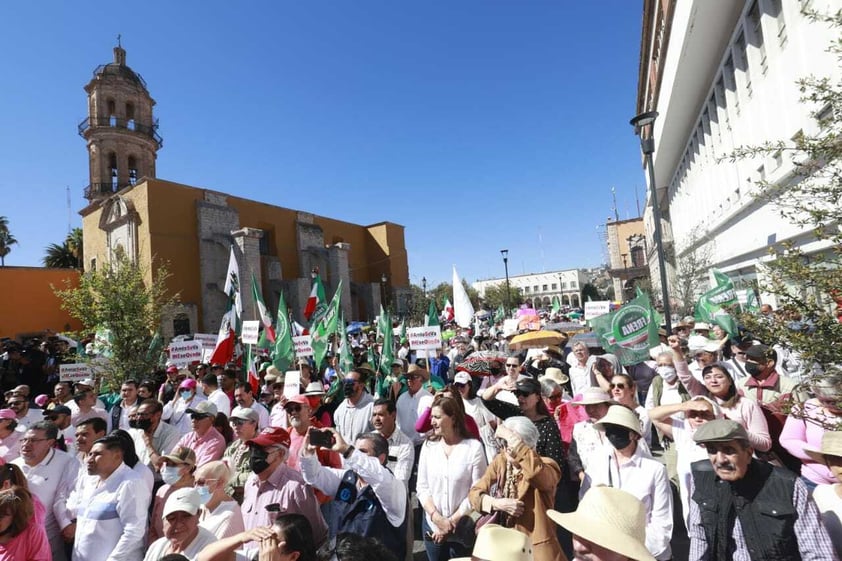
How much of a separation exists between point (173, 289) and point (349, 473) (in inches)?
1150

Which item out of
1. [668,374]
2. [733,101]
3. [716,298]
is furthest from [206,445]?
[733,101]

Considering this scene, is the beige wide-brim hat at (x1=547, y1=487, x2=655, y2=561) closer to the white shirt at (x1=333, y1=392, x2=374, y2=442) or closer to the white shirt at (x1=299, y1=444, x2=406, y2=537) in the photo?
the white shirt at (x1=299, y1=444, x2=406, y2=537)

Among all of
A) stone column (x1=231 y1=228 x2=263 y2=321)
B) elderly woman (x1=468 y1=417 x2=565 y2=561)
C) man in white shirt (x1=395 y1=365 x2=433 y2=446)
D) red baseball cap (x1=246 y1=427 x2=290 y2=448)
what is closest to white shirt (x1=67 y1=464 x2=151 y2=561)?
red baseball cap (x1=246 y1=427 x2=290 y2=448)

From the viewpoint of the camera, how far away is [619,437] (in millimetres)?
3172

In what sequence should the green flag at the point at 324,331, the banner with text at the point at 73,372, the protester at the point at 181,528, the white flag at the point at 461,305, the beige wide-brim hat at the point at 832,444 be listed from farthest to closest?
the white flag at the point at 461,305, the green flag at the point at 324,331, the banner with text at the point at 73,372, the protester at the point at 181,528, the beige wide-brim hat at the point at 832,444

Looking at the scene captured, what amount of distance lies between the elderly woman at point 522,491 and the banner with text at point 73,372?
31.7 feet

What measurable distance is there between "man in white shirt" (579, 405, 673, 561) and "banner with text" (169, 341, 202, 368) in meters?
9.49

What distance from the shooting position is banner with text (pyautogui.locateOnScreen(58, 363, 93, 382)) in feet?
30.1

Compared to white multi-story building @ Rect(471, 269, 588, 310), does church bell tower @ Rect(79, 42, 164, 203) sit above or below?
above

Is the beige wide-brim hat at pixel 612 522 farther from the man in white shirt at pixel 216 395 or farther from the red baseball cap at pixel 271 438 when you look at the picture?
the man in white shirt at pixel 216 395

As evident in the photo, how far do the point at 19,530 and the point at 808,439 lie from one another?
17.7 ft

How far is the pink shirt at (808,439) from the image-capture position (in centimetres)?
301

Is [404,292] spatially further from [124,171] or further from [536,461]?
[536,461]

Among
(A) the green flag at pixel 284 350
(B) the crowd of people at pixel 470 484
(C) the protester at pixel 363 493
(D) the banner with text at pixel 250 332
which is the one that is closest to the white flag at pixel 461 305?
(A) the green flag at pixel 284 350
